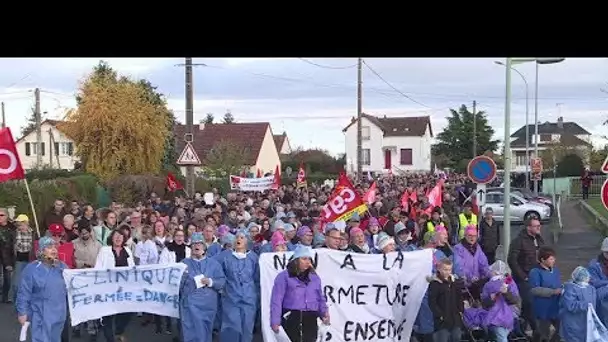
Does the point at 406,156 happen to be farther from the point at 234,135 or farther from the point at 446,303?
the point at 446,303

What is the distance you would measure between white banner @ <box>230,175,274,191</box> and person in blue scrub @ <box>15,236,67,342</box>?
54.6 feet

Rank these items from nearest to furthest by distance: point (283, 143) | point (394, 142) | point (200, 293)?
point (200, 293) → point (394, 142) → point (283, 143)

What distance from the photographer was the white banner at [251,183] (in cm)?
2603

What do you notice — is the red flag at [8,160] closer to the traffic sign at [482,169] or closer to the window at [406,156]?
the traffic sign at [482,169]

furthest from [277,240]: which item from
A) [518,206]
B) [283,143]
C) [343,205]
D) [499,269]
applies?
[283,143]

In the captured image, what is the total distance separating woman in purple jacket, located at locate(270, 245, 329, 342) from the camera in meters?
8.73

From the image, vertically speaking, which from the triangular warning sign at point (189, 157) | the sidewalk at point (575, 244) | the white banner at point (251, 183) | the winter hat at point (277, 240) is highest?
the triangular warning sign at point (189, 157)

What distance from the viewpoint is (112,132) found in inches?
1238

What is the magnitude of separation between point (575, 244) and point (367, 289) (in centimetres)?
1655

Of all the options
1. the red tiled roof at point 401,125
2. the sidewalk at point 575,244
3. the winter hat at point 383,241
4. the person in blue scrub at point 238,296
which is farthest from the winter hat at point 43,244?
the red tiled roof at point 401,125

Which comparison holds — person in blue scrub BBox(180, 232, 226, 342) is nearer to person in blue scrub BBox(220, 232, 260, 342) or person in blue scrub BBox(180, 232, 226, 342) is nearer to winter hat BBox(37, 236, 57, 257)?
person in blue scrub BBox(220, 232, 260, 342)

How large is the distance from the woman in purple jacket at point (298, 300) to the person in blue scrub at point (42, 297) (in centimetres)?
238
